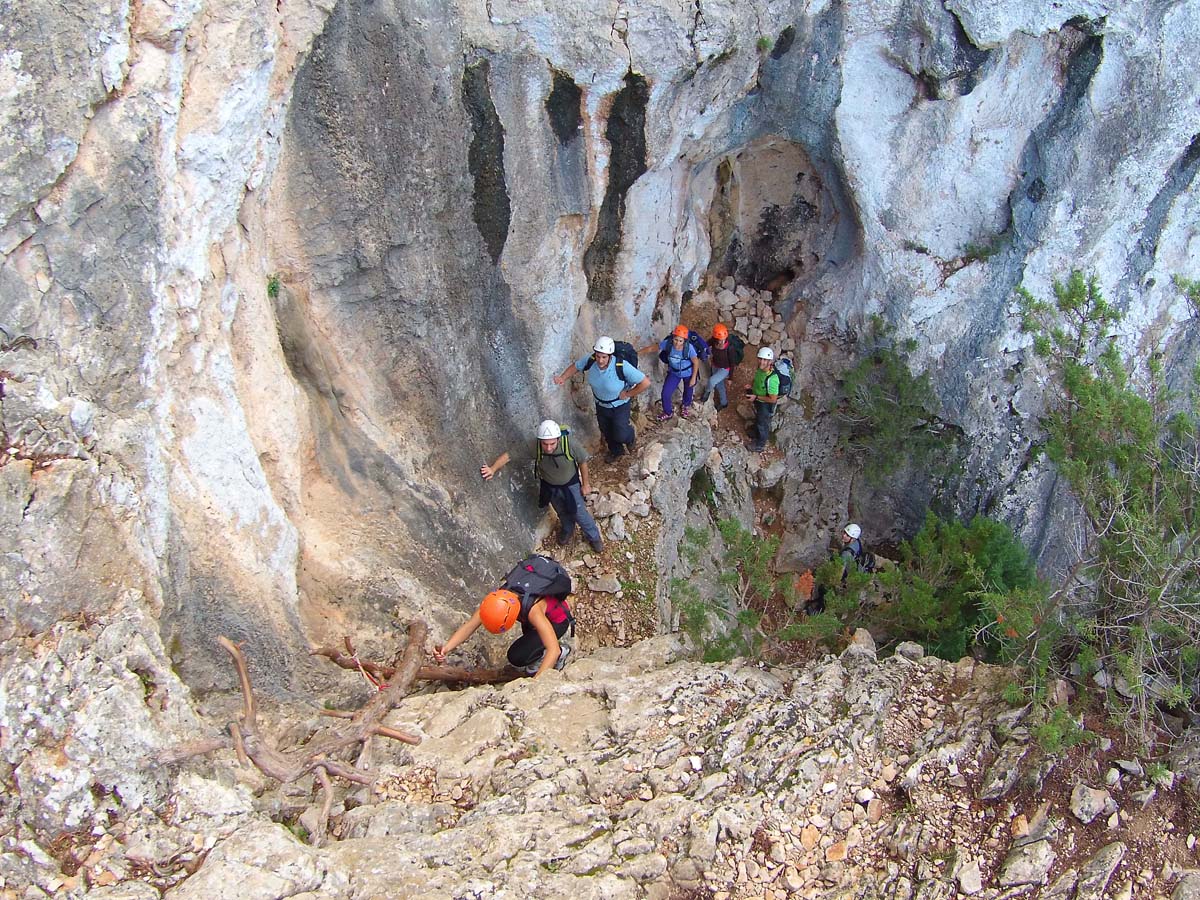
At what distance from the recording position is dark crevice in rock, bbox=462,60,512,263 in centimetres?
743

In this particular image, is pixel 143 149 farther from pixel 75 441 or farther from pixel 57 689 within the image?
pixel 57 689

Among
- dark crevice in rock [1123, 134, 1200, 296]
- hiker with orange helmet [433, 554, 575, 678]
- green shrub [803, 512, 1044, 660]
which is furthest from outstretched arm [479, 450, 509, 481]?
dark crevice in rock [1123, 134, 1200, 296]

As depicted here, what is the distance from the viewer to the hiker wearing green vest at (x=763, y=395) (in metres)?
11.5

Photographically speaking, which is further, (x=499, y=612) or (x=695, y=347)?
(x=695, y=347)

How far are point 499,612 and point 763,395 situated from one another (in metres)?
6.37

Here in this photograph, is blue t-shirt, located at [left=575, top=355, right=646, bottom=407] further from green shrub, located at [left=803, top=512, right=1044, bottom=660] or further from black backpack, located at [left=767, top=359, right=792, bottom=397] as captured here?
green shrub, located at [left=803, top=512, right=1044, bottom=660]

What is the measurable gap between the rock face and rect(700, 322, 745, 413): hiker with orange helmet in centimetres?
75

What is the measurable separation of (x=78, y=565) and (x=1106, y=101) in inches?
441

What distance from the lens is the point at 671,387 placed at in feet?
36.1

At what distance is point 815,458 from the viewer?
1309cm

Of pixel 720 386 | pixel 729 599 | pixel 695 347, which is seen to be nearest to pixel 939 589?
pixel 729 599

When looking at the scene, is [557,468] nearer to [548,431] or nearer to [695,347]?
[548,431]

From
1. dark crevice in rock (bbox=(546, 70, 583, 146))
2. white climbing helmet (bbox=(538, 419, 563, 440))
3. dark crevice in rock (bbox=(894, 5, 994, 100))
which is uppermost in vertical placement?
dark crevice in rock (bbox=(894, 5, 994, 100))

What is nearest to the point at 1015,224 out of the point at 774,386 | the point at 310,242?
the point at 774,386
